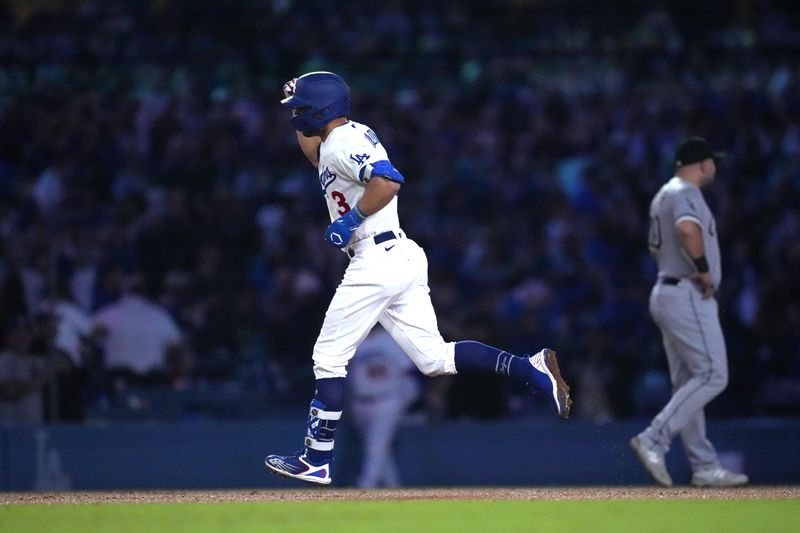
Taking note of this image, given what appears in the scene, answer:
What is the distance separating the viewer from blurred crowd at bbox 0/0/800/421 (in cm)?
961

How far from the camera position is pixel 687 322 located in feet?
26.0

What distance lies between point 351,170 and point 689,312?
231cm

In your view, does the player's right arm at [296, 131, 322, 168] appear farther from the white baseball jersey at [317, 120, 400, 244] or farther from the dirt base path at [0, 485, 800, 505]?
the dirt base path at [0, 485, 800, 505]

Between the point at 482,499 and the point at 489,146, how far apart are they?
554 cm

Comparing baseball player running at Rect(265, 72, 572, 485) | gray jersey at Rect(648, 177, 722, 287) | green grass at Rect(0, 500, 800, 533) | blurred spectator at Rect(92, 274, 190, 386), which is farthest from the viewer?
blurred spectator at Rect(92, 274, 190, 386)

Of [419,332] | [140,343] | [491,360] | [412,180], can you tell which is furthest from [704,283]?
[412,180]

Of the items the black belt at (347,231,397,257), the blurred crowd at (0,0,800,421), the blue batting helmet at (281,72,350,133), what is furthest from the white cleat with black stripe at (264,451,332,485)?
the blurred crowd at (0,0,800,421)

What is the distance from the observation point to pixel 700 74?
40.1 feet

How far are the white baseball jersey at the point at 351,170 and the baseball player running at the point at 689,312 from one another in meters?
1.90

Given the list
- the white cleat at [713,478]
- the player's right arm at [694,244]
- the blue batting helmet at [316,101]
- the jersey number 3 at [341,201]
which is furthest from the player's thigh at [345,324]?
the white cleat at [713,478]

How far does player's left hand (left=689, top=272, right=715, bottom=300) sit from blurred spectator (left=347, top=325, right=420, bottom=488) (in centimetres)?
224

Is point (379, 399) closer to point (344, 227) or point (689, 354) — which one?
point (689, 354)

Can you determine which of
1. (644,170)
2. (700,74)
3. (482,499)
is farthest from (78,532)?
(700,74)

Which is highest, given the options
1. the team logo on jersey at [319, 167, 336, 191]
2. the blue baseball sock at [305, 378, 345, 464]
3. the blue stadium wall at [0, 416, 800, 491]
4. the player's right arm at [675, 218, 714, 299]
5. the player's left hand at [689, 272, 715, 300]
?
the team logo on jersey at [319, 167, 336, 191]
